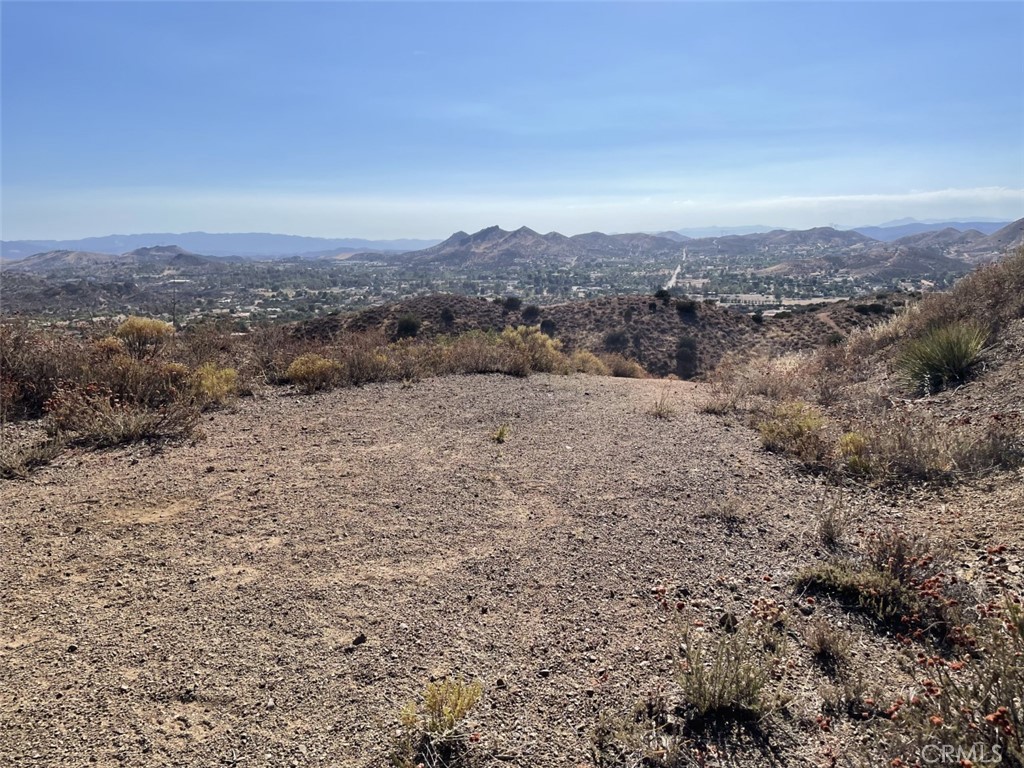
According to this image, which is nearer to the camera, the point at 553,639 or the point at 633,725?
the point at 633,725

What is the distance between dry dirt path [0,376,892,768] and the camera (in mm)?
2609

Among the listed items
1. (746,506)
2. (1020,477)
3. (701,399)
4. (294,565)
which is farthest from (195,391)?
(1020,477)

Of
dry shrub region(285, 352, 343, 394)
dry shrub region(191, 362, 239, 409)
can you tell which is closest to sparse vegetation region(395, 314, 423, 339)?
dry shrub region(285, 352, 343, 394)

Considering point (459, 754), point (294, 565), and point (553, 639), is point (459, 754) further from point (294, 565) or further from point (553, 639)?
point (294, 565)

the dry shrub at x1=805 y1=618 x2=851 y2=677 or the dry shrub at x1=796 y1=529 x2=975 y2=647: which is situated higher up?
the dry shrub at x1=796 y1=529 x2=975 y2=647

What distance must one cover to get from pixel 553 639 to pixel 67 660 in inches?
102

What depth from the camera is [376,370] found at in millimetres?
9820

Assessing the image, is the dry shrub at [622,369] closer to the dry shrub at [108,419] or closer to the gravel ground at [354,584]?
the gravel ground at [354,584]

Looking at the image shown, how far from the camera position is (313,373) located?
8867 mm

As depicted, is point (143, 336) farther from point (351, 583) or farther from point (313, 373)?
point (351, 583)

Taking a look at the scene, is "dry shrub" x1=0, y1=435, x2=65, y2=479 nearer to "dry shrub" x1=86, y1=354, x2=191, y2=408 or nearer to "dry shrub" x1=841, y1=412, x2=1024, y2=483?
"dry shrub" x1=86, y1=354, x2=191, y2=408

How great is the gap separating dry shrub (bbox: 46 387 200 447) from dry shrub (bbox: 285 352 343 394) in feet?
7.50

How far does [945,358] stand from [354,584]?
8.27 metres

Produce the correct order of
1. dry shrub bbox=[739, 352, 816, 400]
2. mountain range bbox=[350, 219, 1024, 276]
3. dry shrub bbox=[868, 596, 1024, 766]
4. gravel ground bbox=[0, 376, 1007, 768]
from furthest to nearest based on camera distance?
mountain range bbox=[350, 219, 1024, 276] < dry shrub bbox=[739, 352, 816, 400] < gravel ground bbox=[0, 376, 1007, 768] < dry shrub bbox=[868, 596, 1024, 766]
